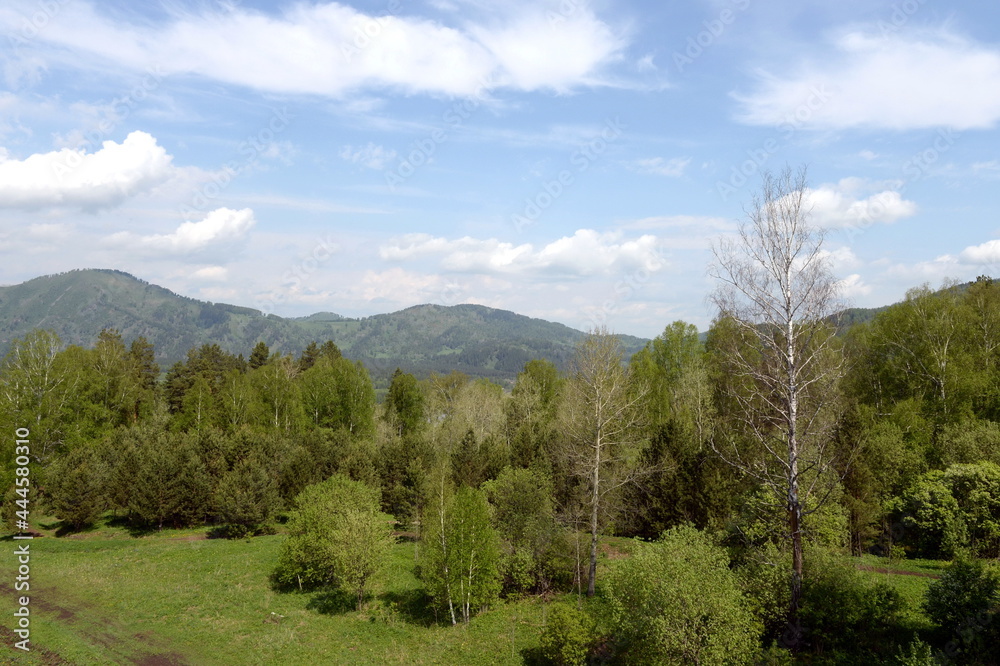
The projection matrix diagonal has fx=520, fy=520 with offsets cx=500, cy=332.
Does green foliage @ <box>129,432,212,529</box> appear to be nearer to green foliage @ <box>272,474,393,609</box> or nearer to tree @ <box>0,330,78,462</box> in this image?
tree @ <box>0,330,78,462</box>

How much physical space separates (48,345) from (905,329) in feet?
297

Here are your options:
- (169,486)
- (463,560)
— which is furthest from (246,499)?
(463,560)

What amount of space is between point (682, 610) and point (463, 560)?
616 inches

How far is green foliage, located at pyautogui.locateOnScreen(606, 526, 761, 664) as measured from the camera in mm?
17625

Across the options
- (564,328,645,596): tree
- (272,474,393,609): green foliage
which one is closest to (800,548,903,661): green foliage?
(564,328,645,596): tree

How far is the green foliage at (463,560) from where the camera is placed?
100 feet

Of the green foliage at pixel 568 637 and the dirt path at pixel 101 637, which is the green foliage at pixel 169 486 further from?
the green foliage at pixel 568 637

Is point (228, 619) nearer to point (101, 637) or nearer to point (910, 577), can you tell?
point (101, 637)

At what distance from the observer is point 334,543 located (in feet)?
113

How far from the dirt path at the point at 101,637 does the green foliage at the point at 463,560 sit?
42.8 ft

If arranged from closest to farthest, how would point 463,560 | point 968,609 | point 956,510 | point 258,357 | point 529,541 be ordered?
point 968,609 → point 956,510 → point 463,560 → point 529,541 → point 258,357

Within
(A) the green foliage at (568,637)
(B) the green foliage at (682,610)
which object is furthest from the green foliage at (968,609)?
(A) the green foliage at (568,637)

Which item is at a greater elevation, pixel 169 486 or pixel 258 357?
pixel 258 357

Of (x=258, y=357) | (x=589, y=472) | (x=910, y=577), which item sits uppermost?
(x=258, y=357)
